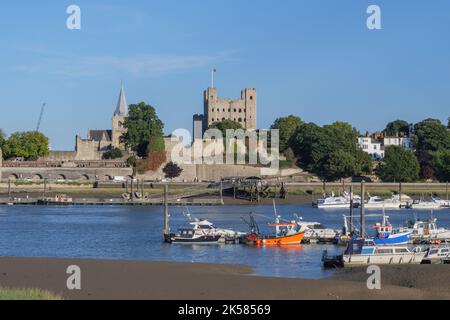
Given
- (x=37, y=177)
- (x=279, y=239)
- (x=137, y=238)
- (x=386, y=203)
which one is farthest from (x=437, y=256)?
(x=37, y=177)

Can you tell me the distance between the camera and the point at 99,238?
51188 mm

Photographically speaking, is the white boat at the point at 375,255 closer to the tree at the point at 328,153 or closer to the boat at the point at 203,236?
the boat at the point at 203,236

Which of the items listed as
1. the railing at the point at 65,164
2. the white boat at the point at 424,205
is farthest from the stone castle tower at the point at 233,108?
the white boat at the point at 424,205

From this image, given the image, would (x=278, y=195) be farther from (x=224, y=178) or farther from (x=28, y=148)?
(x=28, y=148)

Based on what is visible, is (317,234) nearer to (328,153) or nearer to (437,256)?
(437,256)

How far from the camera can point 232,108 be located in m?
161

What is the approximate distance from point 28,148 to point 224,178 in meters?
27.6

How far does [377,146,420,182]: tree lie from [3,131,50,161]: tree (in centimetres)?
4137

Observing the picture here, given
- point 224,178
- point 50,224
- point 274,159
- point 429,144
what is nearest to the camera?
point 50,224

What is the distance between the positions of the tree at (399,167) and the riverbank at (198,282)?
77.0 metres

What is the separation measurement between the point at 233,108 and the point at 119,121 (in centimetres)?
2421

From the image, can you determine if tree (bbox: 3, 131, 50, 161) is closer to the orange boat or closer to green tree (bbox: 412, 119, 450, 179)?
green tree (bbox: 412, 119, 450, 179)
